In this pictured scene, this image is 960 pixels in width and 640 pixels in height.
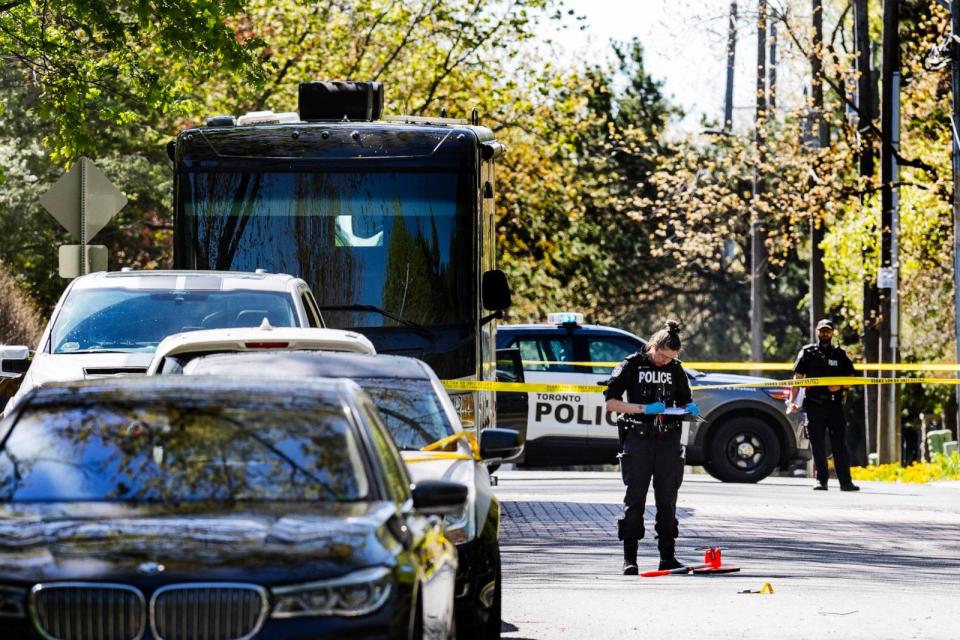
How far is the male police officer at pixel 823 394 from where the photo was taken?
21609 mm

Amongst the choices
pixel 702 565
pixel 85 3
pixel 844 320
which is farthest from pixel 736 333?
pixel 702 565

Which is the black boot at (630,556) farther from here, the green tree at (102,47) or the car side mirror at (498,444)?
the green tree at (102,47)

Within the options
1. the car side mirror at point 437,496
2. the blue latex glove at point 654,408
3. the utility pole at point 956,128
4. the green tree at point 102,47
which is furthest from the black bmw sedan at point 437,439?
the utility pole at point 956,128

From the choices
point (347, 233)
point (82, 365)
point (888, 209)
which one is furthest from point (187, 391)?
point (888, 209)

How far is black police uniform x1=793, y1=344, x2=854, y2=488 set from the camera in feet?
70.9

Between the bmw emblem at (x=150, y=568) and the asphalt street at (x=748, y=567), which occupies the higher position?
the bmw emblem at (x=150, y=568)

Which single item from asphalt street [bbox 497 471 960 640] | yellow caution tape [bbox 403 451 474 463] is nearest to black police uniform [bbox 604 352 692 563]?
asphalt street [bbox 497 471 960 640]

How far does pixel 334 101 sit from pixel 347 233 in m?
1.89

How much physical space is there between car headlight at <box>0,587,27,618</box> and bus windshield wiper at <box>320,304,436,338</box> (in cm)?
856

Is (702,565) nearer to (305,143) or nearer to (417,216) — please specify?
(417,216)

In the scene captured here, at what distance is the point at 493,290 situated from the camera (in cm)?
1480

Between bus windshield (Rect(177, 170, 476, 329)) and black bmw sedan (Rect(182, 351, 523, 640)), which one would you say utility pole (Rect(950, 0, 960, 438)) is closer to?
bus windshield (Rect(177, 170, 476, 329))

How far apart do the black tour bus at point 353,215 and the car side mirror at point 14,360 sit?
1666 mm

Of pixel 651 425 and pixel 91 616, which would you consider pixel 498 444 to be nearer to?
pixel 651 425
